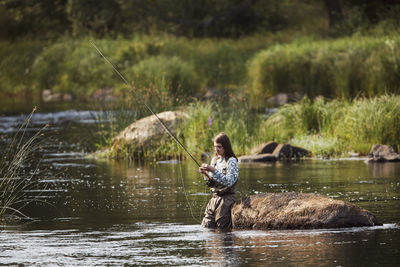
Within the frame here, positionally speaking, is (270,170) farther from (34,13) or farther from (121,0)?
(34,13)

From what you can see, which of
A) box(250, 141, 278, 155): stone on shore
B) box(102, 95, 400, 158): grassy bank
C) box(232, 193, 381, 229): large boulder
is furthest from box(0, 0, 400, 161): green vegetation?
box(232, 193, 381, 229): large boulder

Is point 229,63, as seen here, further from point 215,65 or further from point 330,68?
point 330,68

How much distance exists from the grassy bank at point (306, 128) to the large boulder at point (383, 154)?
1.01 m

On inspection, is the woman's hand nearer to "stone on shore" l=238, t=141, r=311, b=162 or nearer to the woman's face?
the woman's face

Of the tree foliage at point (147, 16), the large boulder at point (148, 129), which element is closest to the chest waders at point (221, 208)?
the large boulder at point (148, 129)

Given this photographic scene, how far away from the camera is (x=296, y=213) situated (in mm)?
11344

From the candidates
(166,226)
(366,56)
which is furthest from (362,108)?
(366,56)

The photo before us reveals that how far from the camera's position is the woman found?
38.0 ft

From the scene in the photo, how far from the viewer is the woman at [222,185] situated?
1159 cm

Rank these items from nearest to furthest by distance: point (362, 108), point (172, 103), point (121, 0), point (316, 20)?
point (362, 108), point (172, 103), point (121, 0), point (316, 20)

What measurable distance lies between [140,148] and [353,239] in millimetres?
12032

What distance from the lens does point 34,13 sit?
2591 inches

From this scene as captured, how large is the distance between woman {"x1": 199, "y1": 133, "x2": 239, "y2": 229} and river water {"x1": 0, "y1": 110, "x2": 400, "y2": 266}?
0.85ft

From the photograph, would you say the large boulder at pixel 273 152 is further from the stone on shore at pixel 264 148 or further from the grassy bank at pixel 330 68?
the grassy bank at pixel 330 68
